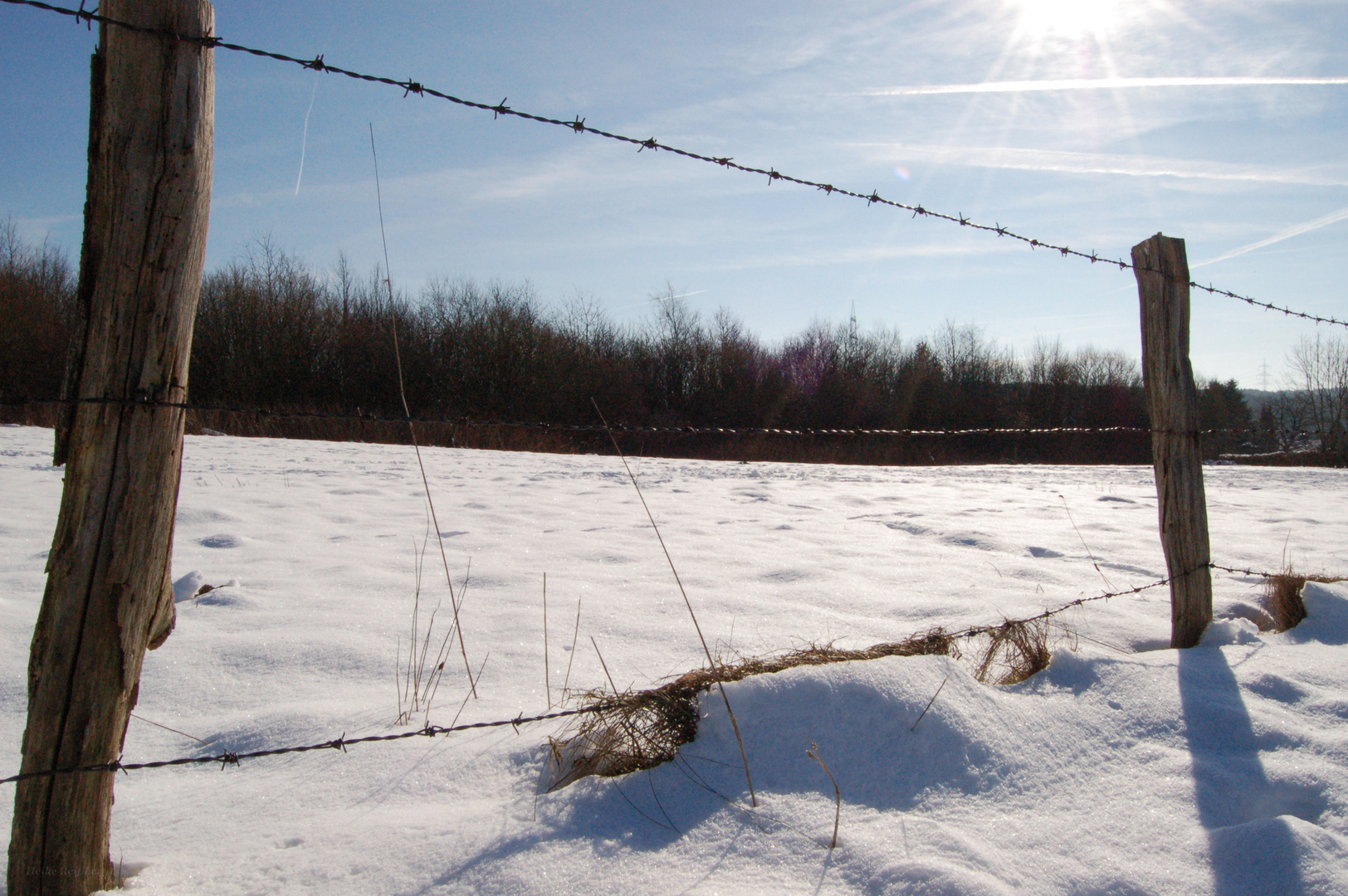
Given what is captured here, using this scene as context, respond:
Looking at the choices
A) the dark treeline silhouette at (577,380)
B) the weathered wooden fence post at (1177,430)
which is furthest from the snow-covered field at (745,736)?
the dark treeline silhouette at (577,380)

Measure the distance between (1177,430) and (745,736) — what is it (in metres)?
2.09

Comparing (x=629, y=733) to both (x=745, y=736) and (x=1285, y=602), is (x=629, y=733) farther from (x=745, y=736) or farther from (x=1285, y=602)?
(x=1285, y=602)

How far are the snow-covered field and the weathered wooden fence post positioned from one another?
6.7 inches

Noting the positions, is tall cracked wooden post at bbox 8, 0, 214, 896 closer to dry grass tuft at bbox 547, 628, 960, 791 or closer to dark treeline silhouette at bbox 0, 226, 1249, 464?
dry grass tuft at bbox 547, 628, 960, 791

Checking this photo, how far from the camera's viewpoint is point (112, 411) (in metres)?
1.28

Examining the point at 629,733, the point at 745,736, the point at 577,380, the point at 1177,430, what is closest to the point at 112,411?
the point at 629,733

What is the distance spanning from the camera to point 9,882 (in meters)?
1.31

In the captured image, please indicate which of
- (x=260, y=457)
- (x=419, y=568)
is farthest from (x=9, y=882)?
(x=260, y=457)

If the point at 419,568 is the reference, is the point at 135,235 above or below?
above

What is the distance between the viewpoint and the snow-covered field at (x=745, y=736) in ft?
4.93

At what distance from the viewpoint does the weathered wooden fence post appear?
9.02 ft

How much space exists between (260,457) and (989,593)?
8.42 meters

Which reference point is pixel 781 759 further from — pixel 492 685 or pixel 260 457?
pixel 260 457

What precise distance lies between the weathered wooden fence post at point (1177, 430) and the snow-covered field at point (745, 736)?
0.56 ft
